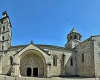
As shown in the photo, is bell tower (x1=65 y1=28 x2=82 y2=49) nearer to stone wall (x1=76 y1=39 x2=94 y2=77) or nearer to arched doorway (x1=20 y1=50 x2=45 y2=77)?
stone wall (x1=76 y1=39 x2=94 y2=77)

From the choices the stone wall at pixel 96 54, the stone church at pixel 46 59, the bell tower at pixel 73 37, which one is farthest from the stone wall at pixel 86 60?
the bell tower at pixel 73 37

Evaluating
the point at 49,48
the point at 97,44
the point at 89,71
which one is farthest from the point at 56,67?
the point at 97,44

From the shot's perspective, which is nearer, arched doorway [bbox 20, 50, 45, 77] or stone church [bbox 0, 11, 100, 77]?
stone church [bbox 0, 11, 100, 77]

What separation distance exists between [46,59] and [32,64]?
12.8 feet

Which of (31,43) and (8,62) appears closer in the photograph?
(31,43)

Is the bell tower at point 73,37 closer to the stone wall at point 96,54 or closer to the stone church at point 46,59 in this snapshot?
the stone church at point 46,59

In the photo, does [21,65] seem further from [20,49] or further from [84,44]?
[84,44]

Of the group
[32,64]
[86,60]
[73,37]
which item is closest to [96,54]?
[86,60]

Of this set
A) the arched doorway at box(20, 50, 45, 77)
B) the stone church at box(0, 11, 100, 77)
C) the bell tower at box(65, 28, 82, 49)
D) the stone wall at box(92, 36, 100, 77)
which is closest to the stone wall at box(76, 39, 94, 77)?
the stone church at box(0, 11, 100, 77)

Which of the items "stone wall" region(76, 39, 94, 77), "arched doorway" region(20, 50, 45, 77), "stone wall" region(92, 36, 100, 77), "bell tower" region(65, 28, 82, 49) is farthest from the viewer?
"bell tower" region(65, 28, 82, 49)

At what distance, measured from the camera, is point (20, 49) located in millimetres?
29266

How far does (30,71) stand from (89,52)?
1252cm

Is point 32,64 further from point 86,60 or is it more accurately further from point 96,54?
point 96,54

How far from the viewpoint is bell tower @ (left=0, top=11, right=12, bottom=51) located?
101 ft
